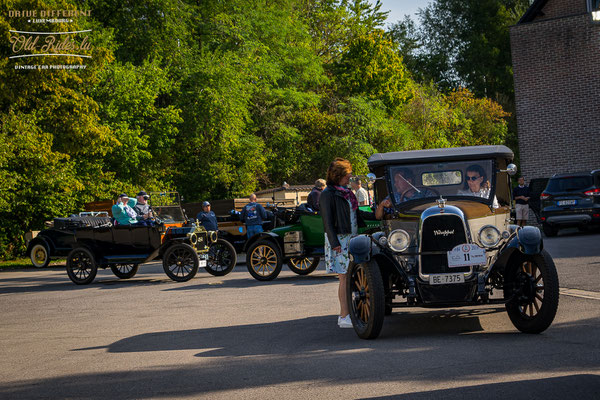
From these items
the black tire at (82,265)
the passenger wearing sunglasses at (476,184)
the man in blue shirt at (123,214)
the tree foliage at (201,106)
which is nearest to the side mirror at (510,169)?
the passenger wearing sunglasses at (476,184)

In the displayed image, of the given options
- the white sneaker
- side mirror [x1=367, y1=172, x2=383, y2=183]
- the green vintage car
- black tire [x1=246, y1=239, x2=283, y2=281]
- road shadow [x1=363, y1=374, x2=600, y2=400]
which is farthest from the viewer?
black tire [x1=246, y1=239, x2=283, y2=281]

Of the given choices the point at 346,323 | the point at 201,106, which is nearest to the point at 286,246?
the point at 346,323

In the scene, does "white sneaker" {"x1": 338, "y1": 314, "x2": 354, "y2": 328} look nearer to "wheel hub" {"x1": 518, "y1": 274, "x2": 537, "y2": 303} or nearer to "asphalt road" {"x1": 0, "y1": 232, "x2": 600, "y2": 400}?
"asphalt road" {"x1": 0, "y1": 232, "x2": 600, "y2": 400}

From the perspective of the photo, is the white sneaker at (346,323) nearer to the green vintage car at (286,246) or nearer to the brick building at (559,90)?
the green vintage car at (286,246)

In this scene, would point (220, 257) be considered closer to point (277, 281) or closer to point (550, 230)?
point (277, 281)

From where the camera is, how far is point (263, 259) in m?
15.6

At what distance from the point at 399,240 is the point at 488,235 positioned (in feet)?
3.09

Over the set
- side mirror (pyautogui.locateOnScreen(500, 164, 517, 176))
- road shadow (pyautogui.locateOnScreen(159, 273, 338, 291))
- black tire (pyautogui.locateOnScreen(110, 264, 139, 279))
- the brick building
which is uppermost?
the brick building

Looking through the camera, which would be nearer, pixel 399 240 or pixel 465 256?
pixel 465 256

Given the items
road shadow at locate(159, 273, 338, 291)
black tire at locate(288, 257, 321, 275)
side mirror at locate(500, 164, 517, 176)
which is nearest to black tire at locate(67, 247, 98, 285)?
road shadow at locate(159, 273, 338, 291)

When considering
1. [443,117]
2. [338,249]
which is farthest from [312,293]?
[443,117]

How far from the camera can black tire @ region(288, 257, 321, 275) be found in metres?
16.2

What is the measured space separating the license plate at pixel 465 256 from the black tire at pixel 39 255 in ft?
59.8

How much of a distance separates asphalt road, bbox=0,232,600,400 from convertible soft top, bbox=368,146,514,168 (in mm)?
1884
